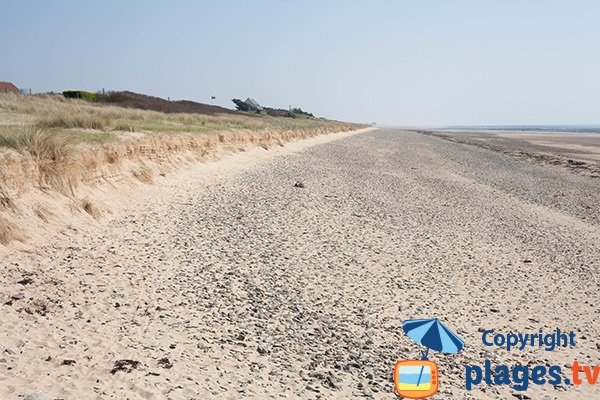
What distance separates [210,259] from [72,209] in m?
2.51

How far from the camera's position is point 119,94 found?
147 ft

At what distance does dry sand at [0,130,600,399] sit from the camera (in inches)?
162

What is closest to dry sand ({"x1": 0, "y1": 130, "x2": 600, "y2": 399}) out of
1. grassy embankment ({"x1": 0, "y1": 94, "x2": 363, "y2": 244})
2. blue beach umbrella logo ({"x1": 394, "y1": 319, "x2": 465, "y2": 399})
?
blue beach umbrella logo ({"x1": 394, "y1": 319, "x2": 465, "y2": 399})

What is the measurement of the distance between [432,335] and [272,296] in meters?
1.96

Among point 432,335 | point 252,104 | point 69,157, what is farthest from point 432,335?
point 252,104

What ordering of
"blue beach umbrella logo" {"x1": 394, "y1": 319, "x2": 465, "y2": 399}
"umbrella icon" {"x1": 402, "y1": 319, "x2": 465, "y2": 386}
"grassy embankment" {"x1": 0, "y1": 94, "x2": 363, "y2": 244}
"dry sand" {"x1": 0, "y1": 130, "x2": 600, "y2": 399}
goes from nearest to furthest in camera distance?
1. "dry sand" {"x1": 0, "y1": 130, "x2": 600, "y2": 399}
2. "blue beach umbrella logo" {"x1": 394, "y1": 319, "x2": 465, "y2": 399}
3. "umbrella icon" {"x1": 402, "y1": 319, "x2": 465, "y2": 386}
4. "grassy embankment" {"x1": 0, "y1": 94, "x2": 363, "y2": 244}

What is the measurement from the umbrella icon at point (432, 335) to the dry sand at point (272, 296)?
0.40 ft

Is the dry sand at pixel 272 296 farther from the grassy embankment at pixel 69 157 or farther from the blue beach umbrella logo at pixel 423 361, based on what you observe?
the grassy embankment at pixel 69 157

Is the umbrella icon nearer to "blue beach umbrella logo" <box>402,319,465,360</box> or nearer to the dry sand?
"blue beach umbrella logo" <box>402,319,465,360</box>

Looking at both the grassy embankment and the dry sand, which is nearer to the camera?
the dry sand

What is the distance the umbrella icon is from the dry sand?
4.8 inches

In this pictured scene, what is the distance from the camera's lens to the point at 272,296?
19.8ft

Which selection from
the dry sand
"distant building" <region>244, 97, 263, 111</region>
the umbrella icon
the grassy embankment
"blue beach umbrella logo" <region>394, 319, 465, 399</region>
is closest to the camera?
the dry sand

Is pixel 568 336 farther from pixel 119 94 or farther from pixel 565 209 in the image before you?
pixel 119 94
